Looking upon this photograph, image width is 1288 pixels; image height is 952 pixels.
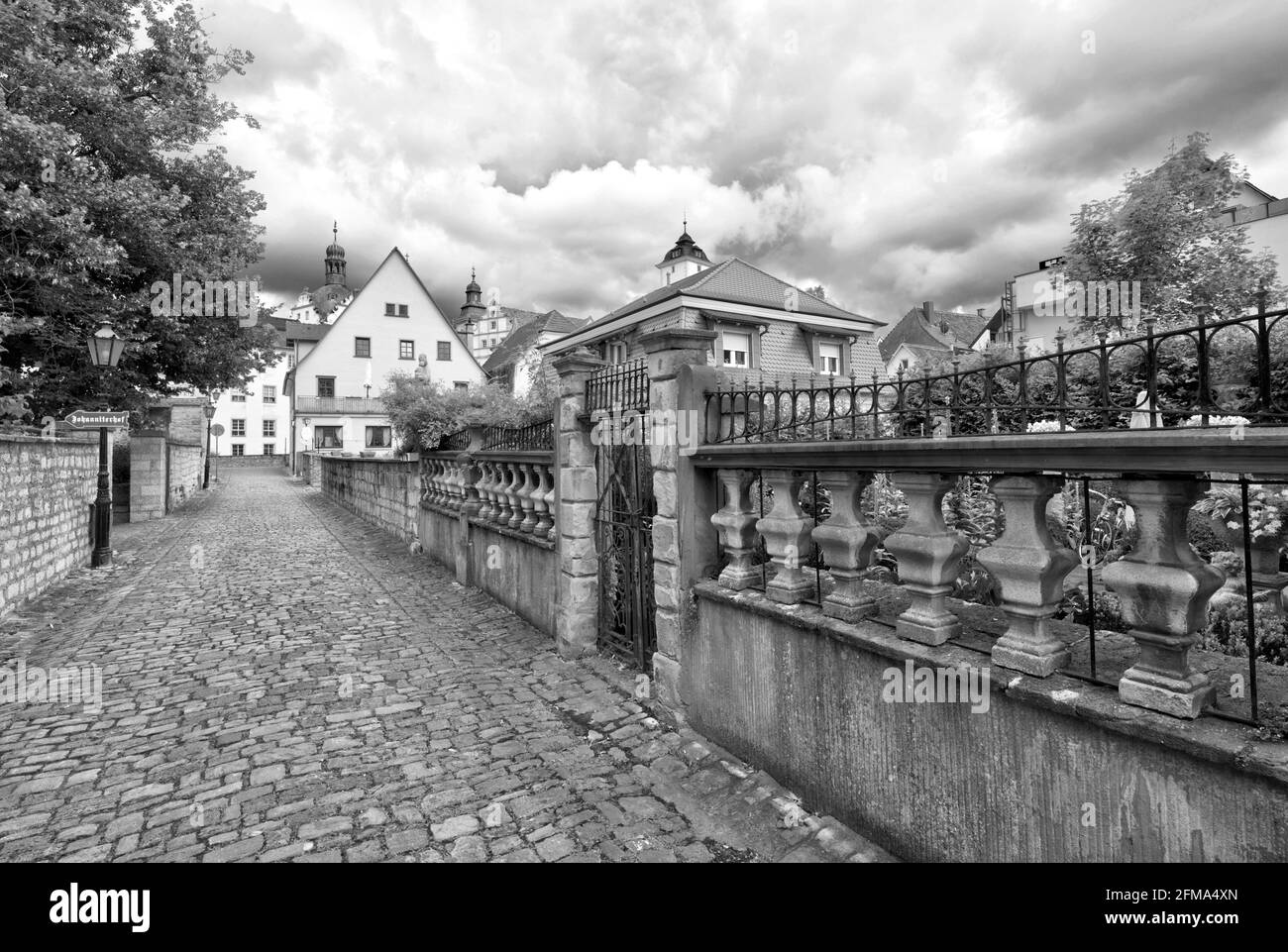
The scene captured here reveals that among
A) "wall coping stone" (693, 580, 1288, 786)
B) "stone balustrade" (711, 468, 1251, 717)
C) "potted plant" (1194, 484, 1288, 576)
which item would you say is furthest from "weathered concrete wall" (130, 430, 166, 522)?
"potted plant" (1194, 484, 1288, 576)

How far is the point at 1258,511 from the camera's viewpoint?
2.83m

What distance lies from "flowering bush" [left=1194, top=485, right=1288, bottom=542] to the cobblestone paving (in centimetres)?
186

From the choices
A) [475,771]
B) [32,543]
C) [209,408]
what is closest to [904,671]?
[475,771]

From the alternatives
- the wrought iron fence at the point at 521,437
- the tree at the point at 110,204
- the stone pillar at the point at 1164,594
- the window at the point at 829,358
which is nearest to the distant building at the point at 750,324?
the window at the point at 829,358

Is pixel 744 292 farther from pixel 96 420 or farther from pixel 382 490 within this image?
pixel 96 420

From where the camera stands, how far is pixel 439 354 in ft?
156

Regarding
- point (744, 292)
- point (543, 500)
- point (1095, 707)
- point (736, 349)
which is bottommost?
point (1095, 707)

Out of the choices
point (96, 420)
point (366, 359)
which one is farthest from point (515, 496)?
point (366, 359)

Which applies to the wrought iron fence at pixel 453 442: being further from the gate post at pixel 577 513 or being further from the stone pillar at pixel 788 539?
the stone pillar at pixel 788 539

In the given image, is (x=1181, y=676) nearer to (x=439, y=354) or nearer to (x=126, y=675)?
(x=126, y=675)

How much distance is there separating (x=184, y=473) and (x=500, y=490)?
72.2 feet

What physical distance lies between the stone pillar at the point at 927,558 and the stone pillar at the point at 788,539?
2.19ft

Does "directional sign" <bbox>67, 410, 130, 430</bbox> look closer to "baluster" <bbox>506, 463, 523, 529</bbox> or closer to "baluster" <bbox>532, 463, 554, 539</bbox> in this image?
"baluster" <bbox>506, 463, 523, 529</bbox>
